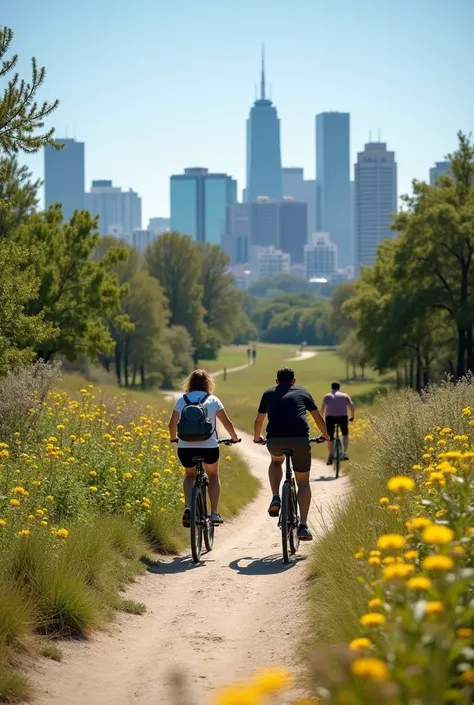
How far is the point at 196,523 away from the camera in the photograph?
11070mm

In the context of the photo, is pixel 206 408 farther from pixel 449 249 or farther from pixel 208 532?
pixel 449 249

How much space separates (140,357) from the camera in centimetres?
7162

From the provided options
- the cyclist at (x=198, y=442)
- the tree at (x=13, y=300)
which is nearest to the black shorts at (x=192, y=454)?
the cyclist at (x=198, y=442)

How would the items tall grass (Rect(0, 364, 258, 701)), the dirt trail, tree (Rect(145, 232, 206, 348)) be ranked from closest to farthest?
1. the dirt trail
2. tall grass (Rect(0, 364, 258, 701))
3. tree (Rect(145, 232, 206, 348))

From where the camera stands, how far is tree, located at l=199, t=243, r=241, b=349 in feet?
327

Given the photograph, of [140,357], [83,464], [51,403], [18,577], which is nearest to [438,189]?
[140,357]

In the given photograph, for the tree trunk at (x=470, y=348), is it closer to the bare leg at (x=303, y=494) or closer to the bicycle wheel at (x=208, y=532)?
the bicycle wheel at (x=208, y=532)

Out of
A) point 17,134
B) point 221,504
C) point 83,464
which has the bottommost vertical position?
point 221,504

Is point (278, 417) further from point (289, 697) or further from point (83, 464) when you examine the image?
point (289, 697)

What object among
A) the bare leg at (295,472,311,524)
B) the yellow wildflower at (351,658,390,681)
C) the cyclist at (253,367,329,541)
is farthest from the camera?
the bare leg at (295,472,311,524)

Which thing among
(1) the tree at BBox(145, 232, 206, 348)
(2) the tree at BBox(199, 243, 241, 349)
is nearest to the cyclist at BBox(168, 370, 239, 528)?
(1) the tree at BBox(145, 232, 206, 348)

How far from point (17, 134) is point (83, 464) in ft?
14.9

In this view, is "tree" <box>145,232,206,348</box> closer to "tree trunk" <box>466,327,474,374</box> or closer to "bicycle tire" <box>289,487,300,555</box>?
"tree trunk" <box>466,327,474,374</box>

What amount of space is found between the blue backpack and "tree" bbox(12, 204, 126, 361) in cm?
2410
